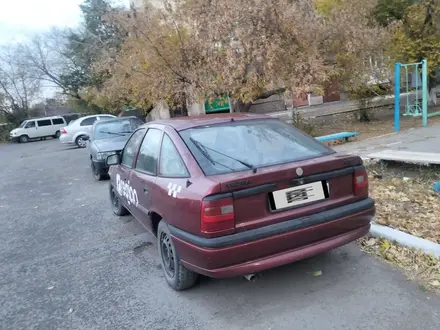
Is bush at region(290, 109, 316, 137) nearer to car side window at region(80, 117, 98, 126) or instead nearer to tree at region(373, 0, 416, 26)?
tree at region(373, 0, 416, 26)

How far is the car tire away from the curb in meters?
2.04

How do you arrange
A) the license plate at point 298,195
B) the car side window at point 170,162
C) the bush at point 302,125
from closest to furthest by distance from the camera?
1. the license plate at point 298,195
2. the car side window at point 170,162
3. the bush at point 302,125

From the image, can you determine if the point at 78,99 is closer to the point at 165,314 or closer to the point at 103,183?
the point at 103,183

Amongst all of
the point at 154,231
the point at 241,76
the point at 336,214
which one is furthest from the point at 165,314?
the point at 241,76

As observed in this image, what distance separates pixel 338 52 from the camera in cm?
1126

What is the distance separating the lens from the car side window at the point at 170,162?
10.4ft

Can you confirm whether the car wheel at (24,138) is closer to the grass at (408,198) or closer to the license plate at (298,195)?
the grass at (408,198)

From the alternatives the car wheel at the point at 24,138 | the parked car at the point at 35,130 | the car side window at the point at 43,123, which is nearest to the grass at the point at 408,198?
the parked car at the point at 35,130

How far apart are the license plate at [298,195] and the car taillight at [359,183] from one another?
14.5 inches

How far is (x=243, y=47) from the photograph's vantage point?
30.3ft

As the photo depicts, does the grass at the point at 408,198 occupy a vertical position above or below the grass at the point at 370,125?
above

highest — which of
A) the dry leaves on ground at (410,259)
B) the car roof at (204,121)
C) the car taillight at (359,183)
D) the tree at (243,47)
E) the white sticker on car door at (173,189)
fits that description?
the tree at (243,47)

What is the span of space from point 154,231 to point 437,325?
254cm

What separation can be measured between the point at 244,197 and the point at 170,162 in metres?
0.92
